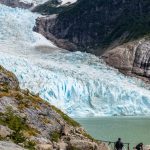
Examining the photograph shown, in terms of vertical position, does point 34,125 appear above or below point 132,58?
below

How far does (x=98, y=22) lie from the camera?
156 meters

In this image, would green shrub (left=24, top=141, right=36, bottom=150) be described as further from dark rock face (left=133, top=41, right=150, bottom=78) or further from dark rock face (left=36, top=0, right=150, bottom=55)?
dark rock face (left=36, top=0, right=150, bottom=55)

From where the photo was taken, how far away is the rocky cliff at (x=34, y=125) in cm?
1374

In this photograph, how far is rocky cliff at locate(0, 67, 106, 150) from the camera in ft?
45.1

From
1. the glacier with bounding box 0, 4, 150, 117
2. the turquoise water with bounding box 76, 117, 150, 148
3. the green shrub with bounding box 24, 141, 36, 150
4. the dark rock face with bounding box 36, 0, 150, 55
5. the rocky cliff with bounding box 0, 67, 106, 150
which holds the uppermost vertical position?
the dark rock face with bounding box 36, 0, 150, 55

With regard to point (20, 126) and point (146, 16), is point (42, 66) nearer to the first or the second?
point (146, 16)

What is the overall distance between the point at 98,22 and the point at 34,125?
14229cm

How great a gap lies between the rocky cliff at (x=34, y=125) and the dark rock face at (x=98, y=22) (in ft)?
404

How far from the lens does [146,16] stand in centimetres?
14462

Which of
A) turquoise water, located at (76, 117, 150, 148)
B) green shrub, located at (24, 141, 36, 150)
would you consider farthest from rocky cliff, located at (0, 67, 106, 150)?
turquoise water, located at (76, 117, 150, 148)

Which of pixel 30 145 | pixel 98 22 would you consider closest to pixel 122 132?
pixel 30 145

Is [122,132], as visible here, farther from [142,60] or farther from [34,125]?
[142,60]

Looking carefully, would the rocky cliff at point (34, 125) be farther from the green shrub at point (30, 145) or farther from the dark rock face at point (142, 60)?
the dark rock face at point (142, 60)

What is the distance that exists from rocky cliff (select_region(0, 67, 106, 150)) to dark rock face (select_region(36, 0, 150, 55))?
12313 centimetres
